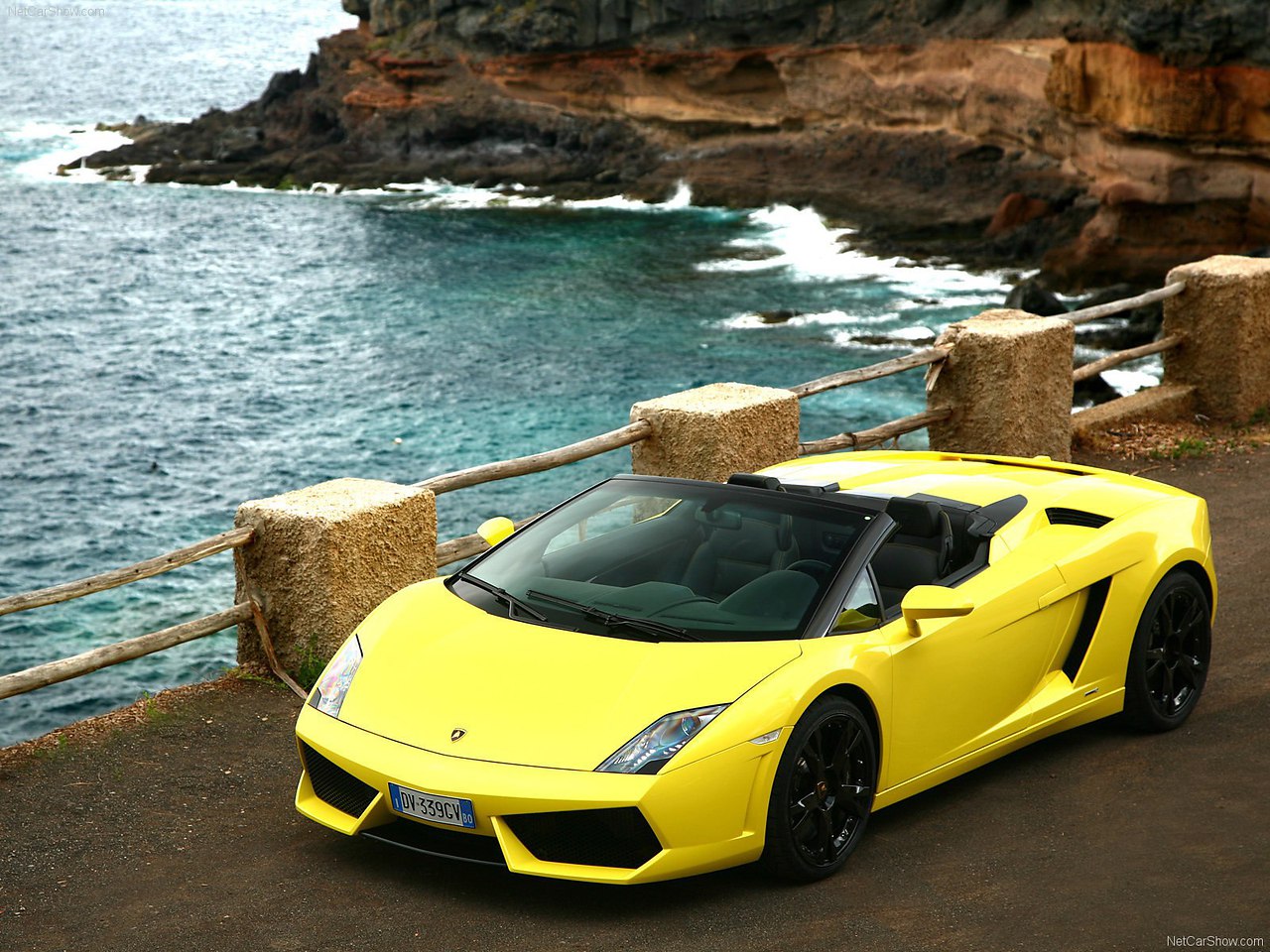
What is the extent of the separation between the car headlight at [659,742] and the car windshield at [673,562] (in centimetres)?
44

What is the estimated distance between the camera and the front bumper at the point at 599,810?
4242mm

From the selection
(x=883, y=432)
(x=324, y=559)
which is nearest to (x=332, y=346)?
(x=883, y=432)

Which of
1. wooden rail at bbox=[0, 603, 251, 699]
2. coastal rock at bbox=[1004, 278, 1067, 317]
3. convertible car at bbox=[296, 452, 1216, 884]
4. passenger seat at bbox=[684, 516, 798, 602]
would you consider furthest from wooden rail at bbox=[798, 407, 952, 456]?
coastal rock at bbox=[1004, 278, 1067, 317]

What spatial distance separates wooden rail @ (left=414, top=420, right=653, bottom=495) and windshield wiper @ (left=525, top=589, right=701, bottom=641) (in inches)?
95.9

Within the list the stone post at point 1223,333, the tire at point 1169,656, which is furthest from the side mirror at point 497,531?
the stone post at point 1223,333

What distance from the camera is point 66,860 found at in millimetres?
5051

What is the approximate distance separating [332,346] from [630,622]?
3087 cm

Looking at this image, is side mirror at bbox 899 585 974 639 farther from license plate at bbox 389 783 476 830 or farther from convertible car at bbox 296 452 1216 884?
license plate at bbox 389 783 476 830

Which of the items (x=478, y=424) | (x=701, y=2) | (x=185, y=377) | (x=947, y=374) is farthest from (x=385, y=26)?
(x=947, y=374)

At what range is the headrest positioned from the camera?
5.48 metres

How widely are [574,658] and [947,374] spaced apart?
6.20m

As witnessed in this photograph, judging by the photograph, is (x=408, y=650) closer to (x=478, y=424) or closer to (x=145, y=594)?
(x=145, y=594)

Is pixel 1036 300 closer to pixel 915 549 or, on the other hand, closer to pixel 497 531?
pixel 915 549

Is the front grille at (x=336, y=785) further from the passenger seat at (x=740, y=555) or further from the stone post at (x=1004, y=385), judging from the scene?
the stone post at (x=1004, y=385)
